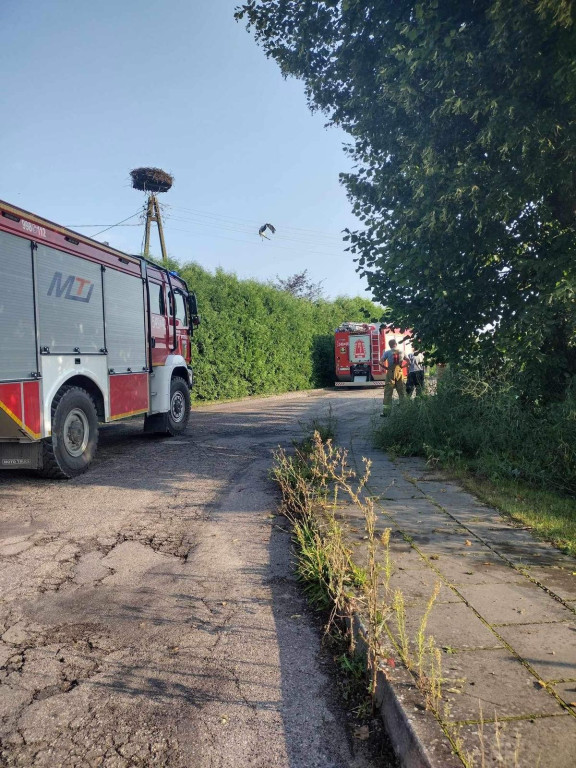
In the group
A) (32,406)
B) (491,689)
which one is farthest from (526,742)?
(32,406)

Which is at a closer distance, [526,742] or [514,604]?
[526,742]

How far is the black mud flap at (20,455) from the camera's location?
6.54 metres

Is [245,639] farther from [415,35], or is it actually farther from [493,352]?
[415,35]

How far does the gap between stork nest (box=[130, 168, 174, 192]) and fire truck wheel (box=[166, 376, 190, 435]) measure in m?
24.4

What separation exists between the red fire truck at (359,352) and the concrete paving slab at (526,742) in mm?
23006

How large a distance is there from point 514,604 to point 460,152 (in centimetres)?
481

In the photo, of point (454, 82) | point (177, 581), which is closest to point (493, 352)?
point (454, 82)

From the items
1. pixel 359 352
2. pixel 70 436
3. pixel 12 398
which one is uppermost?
pixel 359 352

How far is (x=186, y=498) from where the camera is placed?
6270mm

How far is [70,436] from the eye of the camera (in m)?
7.33

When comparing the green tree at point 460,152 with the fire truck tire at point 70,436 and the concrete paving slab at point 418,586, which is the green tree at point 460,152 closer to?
the concrete paving slab at point 418,586

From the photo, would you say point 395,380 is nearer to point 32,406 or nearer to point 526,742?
point 32,406

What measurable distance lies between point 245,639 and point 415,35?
5.73m

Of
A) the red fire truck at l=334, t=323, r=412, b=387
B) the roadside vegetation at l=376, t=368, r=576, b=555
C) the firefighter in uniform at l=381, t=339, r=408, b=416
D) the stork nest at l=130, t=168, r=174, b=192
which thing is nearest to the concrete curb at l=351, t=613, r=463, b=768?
the roadside vegetation at l=376, t=368, r=576, b=555
